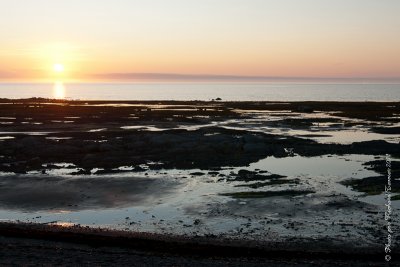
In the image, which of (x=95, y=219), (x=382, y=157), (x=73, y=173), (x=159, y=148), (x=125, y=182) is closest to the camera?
(x=95, y=219)

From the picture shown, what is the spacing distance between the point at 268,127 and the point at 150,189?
41.0 m

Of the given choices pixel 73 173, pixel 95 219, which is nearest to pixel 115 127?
pixel 73 173

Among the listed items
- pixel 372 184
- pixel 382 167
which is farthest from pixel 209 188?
pixel 382 167

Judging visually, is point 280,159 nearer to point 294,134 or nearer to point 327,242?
point 294,134

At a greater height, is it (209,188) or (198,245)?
(209,188)

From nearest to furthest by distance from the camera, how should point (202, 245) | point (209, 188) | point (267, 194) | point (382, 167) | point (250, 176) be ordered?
point (202, 245)
point (267, 194)
point (209, 188)
point (250, 176)
point (382, 167)

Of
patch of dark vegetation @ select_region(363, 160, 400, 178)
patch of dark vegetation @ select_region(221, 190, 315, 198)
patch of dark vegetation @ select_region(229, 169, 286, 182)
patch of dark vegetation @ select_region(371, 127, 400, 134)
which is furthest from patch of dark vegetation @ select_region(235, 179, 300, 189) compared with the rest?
patch of dark vegetation @ select_region(371, 127, 400, 134)

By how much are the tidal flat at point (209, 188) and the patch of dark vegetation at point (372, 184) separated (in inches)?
2.6

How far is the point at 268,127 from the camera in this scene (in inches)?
2746

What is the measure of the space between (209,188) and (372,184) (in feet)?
35.5

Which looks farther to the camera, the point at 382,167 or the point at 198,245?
the point at 382,167

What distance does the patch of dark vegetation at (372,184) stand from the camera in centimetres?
2934

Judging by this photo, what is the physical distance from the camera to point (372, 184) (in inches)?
1225

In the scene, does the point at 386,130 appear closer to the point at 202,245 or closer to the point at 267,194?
the point at 267,194
